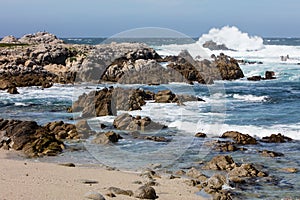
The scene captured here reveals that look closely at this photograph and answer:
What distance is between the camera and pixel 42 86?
143ft

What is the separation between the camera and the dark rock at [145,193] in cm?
1170

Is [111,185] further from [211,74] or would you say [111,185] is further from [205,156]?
[211,74]

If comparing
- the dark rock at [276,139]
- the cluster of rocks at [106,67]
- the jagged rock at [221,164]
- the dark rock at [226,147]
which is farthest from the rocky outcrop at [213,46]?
the jagged rock at [221,164]

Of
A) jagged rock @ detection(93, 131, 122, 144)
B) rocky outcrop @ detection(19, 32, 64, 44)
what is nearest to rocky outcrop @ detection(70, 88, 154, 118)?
jagged rock @ detection(93, 131, 122, 144)

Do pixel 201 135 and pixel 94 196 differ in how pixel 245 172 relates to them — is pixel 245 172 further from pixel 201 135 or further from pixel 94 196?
pixel 201 135

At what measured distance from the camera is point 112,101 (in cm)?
2841

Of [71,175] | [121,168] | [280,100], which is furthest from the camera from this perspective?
[280,100]

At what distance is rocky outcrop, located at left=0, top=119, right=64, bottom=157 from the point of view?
18.4 meters

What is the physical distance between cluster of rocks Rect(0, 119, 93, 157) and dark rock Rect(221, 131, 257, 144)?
674cm

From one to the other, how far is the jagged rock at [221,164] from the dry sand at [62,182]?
6.62ft

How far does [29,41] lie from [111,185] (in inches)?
3017

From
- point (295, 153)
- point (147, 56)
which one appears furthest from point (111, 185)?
point (147, 56)

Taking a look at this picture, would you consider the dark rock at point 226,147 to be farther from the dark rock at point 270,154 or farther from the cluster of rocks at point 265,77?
the cluster of rocks at point 265,77

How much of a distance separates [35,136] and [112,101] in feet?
30.3
